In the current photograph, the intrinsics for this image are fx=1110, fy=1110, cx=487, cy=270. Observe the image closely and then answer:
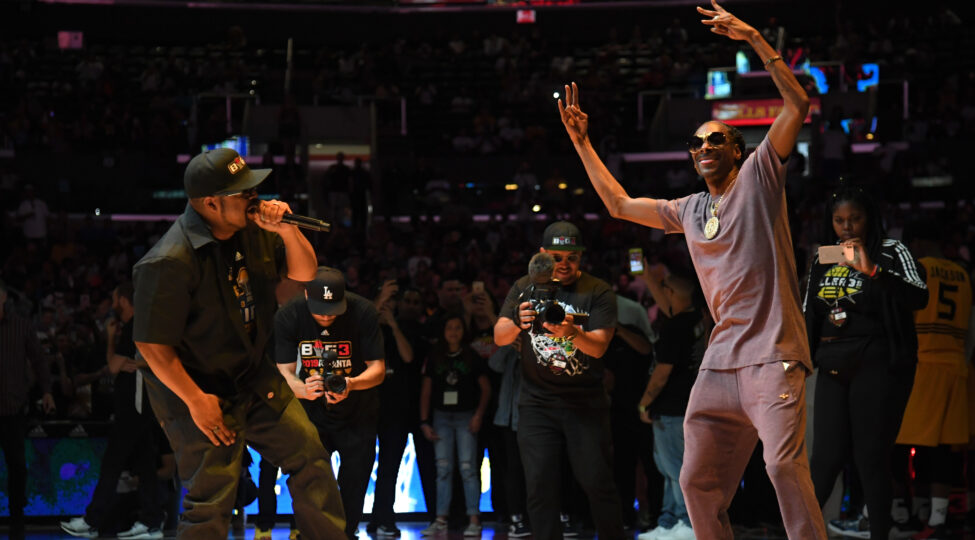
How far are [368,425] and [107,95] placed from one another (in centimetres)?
1710

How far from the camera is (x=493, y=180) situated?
20.9 metres

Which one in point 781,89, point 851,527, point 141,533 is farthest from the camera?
point 141,533

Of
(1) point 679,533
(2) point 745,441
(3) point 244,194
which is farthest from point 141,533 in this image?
(2) point 745,441

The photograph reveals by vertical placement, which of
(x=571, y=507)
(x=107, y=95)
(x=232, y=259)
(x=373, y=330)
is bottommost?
(x=571, y=507)

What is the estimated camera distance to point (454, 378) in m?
9.52

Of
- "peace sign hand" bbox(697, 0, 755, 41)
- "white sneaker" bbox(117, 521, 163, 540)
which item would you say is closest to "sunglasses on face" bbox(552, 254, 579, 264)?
"peace sign hand" bbox(697, 0, 755, 41)

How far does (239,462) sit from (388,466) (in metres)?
4.45

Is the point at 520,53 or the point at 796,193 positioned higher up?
the point at 520,53

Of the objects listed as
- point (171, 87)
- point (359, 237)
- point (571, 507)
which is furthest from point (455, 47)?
point (571, 507)

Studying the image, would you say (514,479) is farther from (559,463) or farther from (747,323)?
(747,323)

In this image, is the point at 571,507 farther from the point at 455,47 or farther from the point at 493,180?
the point at 455,47

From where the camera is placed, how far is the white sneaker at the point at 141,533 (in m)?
8.92

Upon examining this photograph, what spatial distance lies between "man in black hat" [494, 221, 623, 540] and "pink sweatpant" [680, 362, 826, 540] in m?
1.86

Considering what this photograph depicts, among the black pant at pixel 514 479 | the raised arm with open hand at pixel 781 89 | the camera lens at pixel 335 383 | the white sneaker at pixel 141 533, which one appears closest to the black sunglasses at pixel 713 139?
the raised arm with open hand at pixel 781 89
